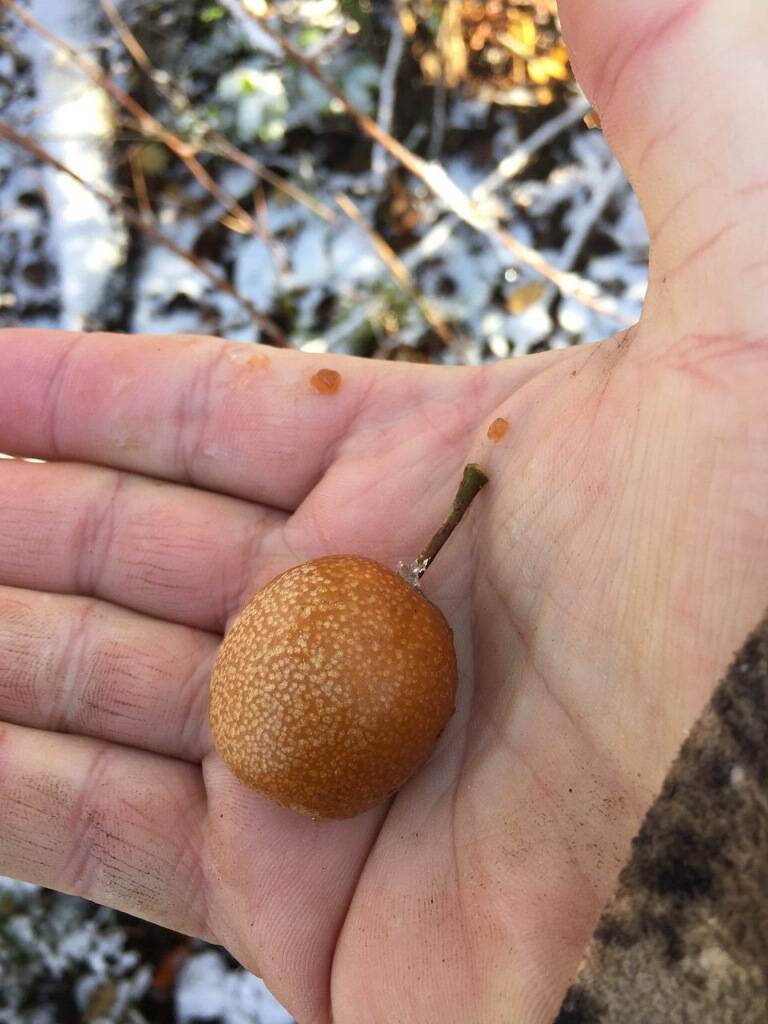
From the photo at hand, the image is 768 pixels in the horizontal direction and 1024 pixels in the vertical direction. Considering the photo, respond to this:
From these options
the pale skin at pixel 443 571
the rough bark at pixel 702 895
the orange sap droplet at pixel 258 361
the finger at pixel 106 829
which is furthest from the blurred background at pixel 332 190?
the rough bark at pixel 702 895

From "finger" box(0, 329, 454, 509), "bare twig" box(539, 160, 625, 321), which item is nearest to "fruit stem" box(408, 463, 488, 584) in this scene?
"finger" box(0, 329, 454, 509)

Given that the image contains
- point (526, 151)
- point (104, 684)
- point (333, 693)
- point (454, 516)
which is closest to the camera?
point (333, 693)

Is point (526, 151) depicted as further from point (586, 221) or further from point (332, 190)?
point (332, 190)

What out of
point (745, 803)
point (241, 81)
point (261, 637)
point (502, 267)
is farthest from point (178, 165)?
point (745, 803)

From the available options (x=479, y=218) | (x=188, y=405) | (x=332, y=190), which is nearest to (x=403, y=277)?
(x=479, y=218)

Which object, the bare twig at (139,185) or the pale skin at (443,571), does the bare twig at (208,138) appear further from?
the pale skin at (443,571)

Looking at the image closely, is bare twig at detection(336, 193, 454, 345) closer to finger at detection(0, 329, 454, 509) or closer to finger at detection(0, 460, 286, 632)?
finger at detection(0, 329, 454, 509)

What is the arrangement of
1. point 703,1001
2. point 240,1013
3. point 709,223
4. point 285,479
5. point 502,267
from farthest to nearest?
point 502,267 < point 240,1013 < point 285,479 < point 709,223 < point 703,1001

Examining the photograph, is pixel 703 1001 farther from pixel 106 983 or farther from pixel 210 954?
pixel 106 983
